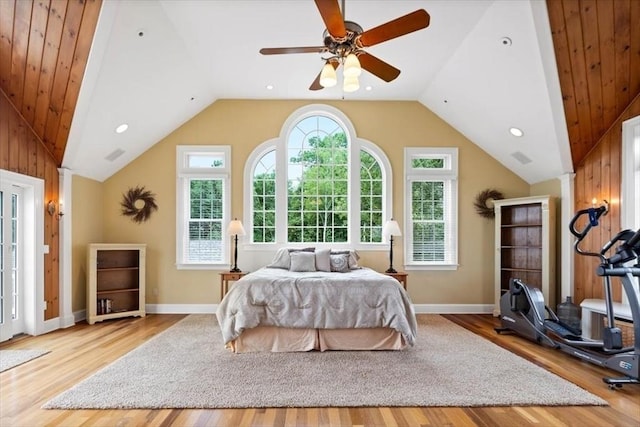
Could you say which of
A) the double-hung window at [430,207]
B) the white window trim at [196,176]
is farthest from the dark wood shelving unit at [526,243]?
the white window trim at [196,176]

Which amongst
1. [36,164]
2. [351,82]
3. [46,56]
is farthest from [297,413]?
[36,164]

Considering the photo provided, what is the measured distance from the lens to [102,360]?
3750 mm

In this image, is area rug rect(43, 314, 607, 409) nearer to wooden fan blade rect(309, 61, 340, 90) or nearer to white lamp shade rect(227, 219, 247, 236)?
white lamp shade rect(227, 219, 247, 236)

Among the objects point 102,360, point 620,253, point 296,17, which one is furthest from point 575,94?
point 102,360

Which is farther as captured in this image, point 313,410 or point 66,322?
point 66,322

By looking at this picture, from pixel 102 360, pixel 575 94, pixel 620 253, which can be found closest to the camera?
pixel 620 253

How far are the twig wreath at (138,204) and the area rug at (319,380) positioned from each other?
247 centimetres

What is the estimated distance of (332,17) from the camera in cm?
265

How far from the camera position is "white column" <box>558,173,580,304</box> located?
501 centimetres

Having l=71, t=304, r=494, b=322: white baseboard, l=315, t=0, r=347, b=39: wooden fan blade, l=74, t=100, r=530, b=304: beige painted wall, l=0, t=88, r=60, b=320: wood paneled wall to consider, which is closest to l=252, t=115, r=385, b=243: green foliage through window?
l=74, t=100, r=530, b=304: beige painted wall

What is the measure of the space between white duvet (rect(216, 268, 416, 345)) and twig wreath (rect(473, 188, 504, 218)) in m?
2.89

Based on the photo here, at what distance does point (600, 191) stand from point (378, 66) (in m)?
3.34

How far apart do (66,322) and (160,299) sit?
1283mm

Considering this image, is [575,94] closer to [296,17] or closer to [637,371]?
[637,371]
